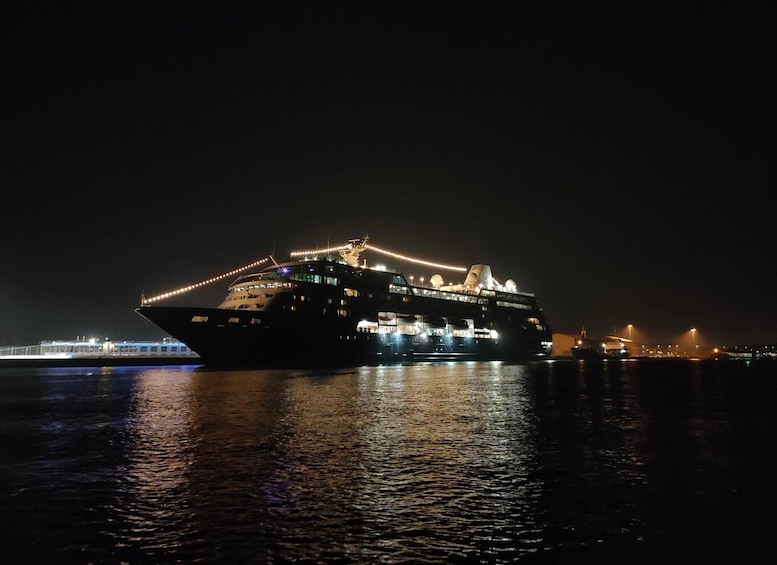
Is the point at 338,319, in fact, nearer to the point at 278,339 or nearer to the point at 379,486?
the point at 278,339

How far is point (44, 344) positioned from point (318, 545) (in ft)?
484

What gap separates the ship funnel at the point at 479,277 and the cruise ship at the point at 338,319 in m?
1.71

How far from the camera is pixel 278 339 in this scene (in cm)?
6862

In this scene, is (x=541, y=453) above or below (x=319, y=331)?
below

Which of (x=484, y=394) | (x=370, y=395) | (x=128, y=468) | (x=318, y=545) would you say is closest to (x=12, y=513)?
(x=128, y=468)

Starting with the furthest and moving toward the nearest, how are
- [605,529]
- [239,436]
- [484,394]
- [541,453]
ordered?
1. [484,394]
2. [239,436]
3. [541,453]
4. [605,529]

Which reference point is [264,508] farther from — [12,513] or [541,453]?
[541,453]

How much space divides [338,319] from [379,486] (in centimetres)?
6168

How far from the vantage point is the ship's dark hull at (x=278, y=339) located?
64.1 meters

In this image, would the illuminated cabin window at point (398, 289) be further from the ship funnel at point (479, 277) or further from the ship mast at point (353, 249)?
the ship funnel at point (479, 277)

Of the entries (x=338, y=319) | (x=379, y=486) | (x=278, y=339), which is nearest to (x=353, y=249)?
(x=338, y=319)

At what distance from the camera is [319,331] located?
239 ft

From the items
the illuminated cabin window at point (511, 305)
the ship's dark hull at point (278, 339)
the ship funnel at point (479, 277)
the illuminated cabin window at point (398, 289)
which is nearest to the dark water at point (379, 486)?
the ship's dark hull at point (278, 339)

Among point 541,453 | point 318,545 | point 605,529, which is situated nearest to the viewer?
point 318,545
